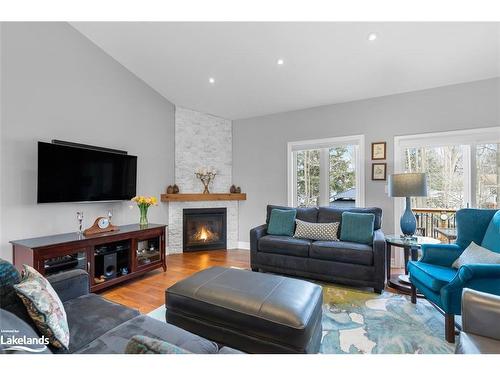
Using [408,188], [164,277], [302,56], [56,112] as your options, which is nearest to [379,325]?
[408,188]

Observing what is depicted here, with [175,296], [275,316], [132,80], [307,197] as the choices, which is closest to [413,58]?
[307,197]

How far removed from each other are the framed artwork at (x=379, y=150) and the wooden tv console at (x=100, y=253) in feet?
11.3

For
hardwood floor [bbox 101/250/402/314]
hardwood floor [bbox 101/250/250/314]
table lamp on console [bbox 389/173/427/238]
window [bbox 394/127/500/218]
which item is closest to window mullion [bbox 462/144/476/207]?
window [bbox 394/127/500/218]

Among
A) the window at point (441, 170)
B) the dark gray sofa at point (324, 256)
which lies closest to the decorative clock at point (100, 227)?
the dark gray sofa at point (324, 256)

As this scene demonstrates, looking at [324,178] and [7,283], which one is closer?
[7,283]

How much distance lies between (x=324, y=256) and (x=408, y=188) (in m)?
1.26

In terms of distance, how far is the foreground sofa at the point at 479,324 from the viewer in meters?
1.20

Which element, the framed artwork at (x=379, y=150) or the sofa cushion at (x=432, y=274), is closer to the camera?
the sofa cushion at (x=432, y=274)

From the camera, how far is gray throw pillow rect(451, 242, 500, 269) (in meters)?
1.93

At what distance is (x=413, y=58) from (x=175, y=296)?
3633 millimetres

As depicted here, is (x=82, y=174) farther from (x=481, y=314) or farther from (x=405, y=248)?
(x=405, y=248)

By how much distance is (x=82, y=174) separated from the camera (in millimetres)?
2971

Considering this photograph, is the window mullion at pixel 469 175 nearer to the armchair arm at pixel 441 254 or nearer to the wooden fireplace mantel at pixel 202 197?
the armchair arm at pixel 441 254

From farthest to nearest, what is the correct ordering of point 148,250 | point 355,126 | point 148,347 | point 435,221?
point 355,126 → point 435,221 → point 148,250 → point 148,347
